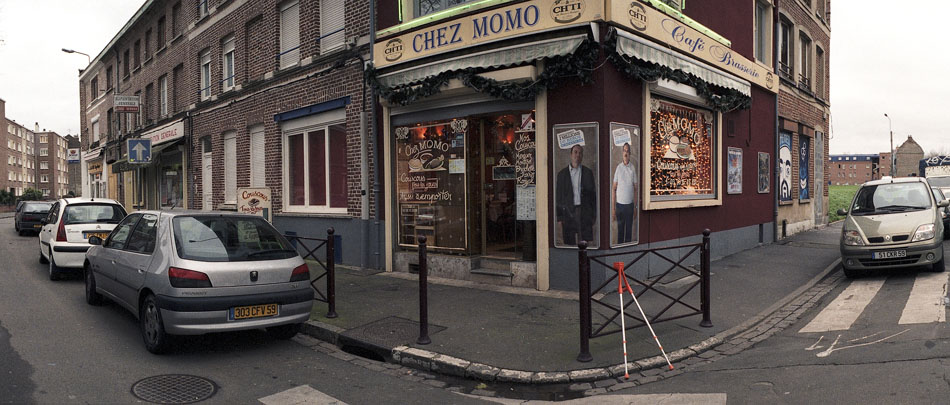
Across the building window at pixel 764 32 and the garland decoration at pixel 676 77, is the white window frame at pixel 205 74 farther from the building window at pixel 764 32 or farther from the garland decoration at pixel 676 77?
the building window at pixel 764 32

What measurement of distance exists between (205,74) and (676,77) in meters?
14.7

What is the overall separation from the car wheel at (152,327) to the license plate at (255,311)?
2.22 ft

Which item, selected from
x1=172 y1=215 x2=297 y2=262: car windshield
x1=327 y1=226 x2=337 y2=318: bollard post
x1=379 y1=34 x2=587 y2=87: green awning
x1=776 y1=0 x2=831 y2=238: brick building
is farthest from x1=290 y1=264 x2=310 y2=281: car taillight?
x1=776 y1=0 x2=831 y2=238: brick building

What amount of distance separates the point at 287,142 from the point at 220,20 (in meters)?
5.46

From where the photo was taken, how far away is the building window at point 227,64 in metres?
15.8

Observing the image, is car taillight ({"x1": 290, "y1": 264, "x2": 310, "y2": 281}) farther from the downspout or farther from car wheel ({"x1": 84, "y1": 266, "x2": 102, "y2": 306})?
the downspout

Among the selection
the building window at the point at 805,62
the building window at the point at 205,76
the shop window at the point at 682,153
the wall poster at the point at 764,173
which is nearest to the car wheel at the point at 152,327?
the shop window at the point at 682,153

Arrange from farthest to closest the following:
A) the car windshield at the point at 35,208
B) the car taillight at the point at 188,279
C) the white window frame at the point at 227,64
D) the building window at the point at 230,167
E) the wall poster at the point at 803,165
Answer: the car windshield at the point at 35,208, the wall poster at the point at 803,165, the white window frame at the point at 227,64, the building window at the point at 230,167, the car taillight at the point at 188,279

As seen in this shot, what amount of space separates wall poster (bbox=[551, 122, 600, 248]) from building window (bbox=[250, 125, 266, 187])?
8922 mm

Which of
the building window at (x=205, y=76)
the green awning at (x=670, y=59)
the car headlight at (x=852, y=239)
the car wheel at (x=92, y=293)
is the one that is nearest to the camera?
the car wheel at (x=92, y=293)

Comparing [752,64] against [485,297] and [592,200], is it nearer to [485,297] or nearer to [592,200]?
[592,200]

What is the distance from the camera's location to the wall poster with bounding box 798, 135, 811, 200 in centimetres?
1593

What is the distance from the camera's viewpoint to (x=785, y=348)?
5.55 metres

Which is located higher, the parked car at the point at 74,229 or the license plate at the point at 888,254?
the parked car at the point at 74,229
